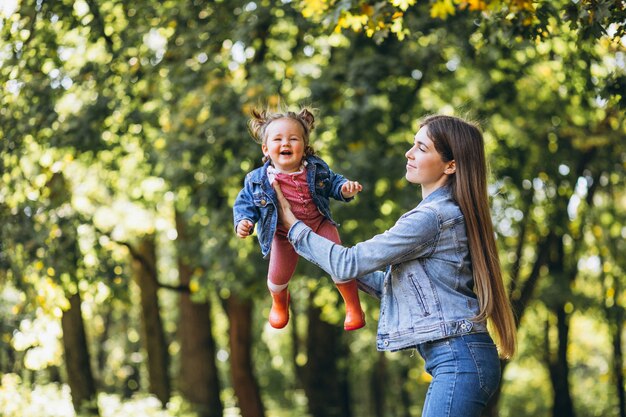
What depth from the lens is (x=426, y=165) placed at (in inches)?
134

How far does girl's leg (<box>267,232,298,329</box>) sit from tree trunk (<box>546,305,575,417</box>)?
12.6 metres

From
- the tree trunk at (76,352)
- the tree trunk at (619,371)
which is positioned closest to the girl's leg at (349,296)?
the tree trunk at (76,352)

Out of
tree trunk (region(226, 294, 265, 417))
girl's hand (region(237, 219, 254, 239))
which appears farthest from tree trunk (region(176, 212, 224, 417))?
→ girl's hand (region(237, 219, 254, 239))

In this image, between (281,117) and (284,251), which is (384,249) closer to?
(284,251)

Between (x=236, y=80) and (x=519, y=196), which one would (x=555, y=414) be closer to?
(x=519, y=196)

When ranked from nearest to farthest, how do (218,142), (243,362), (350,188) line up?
(350,188) → (218,142) → (243,362)

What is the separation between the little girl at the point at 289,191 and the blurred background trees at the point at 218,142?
85.6 inches

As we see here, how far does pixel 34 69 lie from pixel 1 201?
1407 mm

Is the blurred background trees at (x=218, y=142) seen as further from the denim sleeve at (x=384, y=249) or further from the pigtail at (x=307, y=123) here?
the denim sleeve at (x=384, y=249)

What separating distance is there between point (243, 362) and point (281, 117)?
1004 cm

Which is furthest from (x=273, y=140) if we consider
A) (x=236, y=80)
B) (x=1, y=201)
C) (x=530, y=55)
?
(x=530, y=55)

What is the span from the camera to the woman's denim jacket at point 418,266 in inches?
126

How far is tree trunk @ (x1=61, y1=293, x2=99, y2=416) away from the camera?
42.7 ft

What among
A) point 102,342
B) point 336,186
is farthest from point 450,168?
point 102,342
